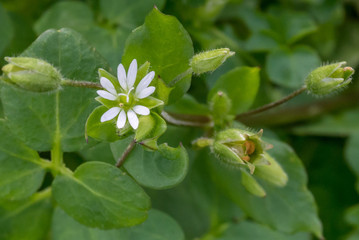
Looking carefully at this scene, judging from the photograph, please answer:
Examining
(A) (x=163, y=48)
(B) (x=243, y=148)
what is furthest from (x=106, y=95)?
(B) (x=243, y=148)

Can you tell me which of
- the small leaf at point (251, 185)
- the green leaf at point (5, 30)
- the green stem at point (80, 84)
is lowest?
the small leaf at point (251, 185)

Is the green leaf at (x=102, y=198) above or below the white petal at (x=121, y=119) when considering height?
below

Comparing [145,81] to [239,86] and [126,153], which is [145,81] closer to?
[126,153]

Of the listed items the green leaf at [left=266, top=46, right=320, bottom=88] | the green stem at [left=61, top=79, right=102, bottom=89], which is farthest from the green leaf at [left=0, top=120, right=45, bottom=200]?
the green leaf at [left=266, top=46, right=320, bottom=88]

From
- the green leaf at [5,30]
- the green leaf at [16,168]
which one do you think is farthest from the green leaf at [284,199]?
the green leaf at [5,30]

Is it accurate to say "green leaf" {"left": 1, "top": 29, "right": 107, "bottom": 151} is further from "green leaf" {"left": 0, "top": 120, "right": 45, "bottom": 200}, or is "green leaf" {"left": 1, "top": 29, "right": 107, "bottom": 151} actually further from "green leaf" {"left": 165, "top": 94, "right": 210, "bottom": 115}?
"green leaf" {"left": 165, "top": 94, "right": 210, "bottom": 115}

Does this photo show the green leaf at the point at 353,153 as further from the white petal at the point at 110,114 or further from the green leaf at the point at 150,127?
the white petal at the point at 110,114

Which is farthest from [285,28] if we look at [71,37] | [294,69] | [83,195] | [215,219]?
[83,195]
